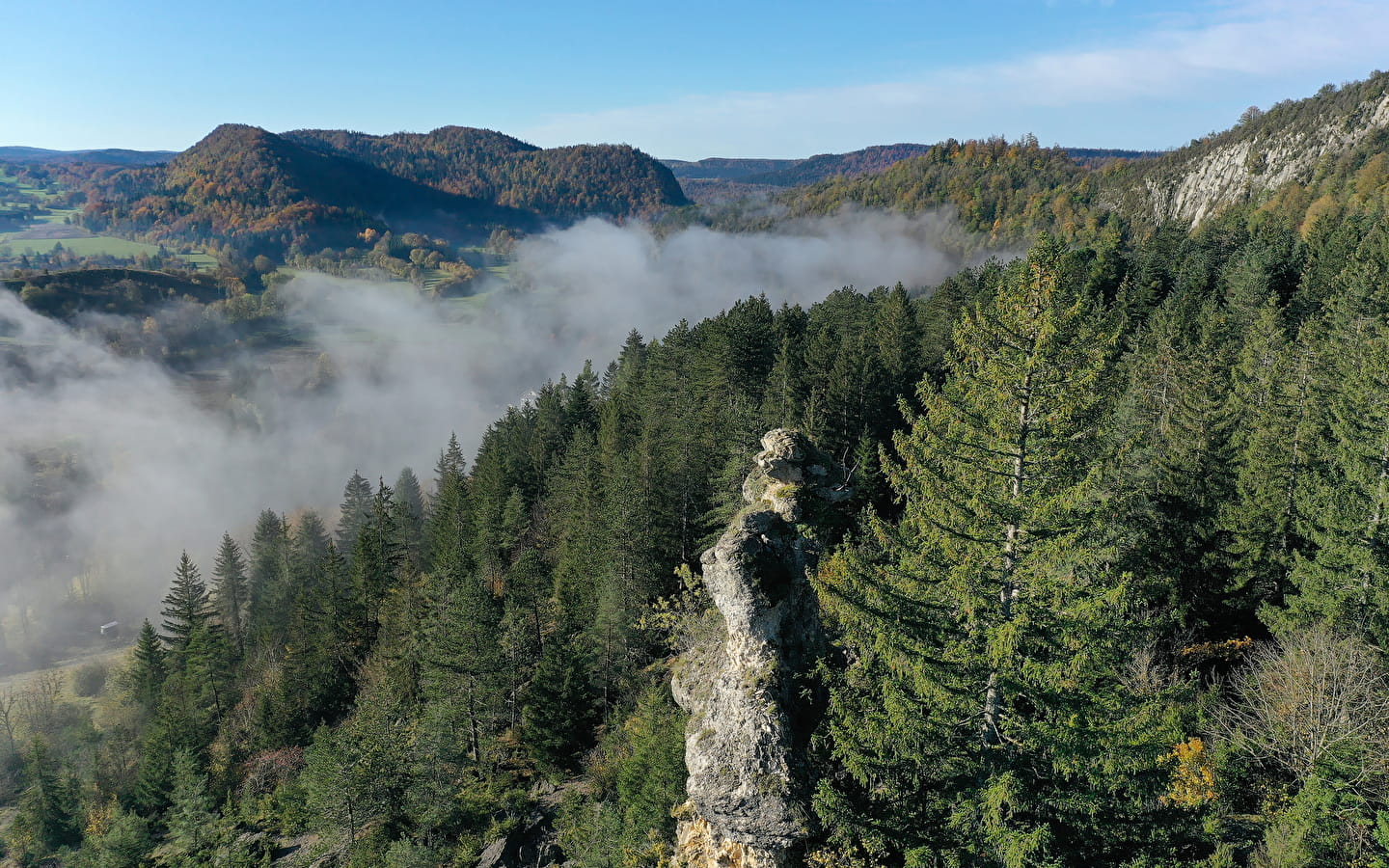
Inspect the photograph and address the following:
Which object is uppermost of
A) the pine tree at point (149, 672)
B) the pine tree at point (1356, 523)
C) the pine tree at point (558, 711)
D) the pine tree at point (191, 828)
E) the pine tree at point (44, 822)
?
the pine tree at point (1356, 523)

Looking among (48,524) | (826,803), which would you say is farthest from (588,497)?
(48,524)

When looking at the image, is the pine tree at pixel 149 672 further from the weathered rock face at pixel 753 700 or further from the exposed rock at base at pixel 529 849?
the weathered rock face at pixel 753 700

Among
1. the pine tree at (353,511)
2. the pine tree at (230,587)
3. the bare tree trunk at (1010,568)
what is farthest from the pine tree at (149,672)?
the bare tree trunk at (1010,568)

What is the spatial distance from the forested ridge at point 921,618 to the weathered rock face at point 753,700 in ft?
3.17

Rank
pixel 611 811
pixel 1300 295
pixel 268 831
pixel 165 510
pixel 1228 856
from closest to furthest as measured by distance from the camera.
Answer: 1. pixel 1228 856
2. pixel 611 811
3. pixel 268 831
4. pixel 1300 295
5. pixel 165 510

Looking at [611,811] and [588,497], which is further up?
[588,497]

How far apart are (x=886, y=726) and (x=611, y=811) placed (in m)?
14.5

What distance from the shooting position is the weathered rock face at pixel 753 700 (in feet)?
62.2

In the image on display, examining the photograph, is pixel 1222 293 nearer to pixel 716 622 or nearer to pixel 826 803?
pixel 716 622

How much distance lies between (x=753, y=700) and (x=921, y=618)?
7387 mm

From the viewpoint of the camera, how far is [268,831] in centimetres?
4384

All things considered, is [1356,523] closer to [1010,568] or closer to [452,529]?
A: [1010,568]

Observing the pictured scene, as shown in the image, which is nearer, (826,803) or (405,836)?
(826,803)

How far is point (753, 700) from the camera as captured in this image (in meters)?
20.5
